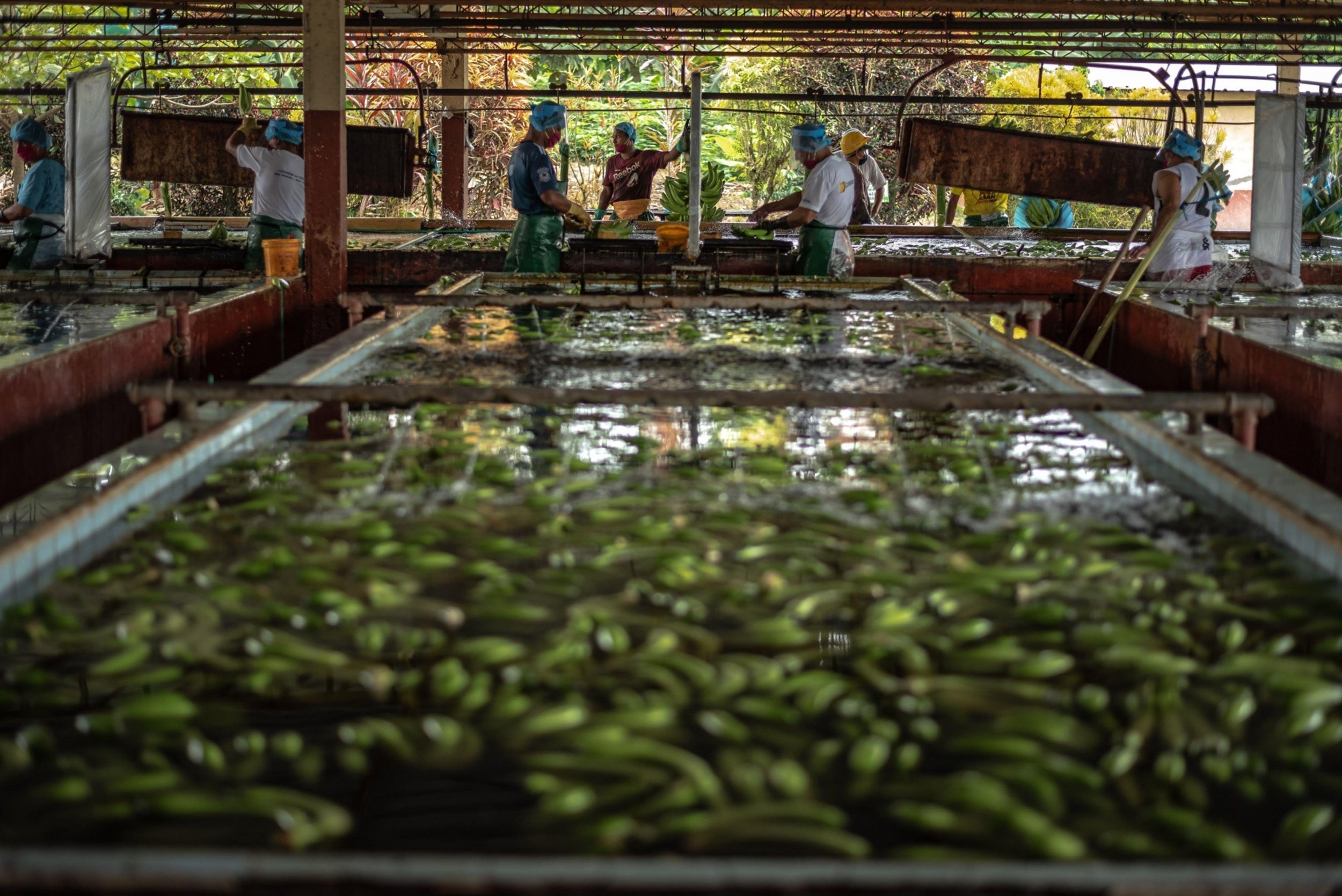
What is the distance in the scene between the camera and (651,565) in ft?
9.11

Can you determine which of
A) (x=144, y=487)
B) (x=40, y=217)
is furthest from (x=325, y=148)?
(x=144, y=487)

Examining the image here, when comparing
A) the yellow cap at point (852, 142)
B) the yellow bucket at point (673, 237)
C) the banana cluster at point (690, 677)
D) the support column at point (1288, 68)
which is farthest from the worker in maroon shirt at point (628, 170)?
the banana cluster at point (690, 677)

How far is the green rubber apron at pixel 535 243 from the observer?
896 cm

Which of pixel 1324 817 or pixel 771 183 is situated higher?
pixel 771 183

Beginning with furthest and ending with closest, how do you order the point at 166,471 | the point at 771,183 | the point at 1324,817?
the point at 771,183, the point at 166,471, the point at 1324,817

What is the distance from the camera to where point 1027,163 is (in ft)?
33.6

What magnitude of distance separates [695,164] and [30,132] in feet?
16.0

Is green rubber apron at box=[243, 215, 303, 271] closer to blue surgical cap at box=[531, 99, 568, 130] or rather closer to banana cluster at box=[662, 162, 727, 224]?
blue surgical cap at box=[531, 99, 568, 130]

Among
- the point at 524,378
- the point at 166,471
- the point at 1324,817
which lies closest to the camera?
the point at 1324,817

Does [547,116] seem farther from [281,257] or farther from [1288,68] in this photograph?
[1288,68]

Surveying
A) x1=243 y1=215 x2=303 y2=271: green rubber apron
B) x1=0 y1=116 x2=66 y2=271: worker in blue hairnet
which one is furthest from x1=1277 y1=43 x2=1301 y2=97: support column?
x1=0 y1=116 x2=66 y2=271: worker in blue hairnet

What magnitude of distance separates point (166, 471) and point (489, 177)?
60.4 ft

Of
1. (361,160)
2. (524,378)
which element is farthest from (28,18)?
(524,378)

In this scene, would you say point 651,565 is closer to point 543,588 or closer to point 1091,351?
point 543,588
